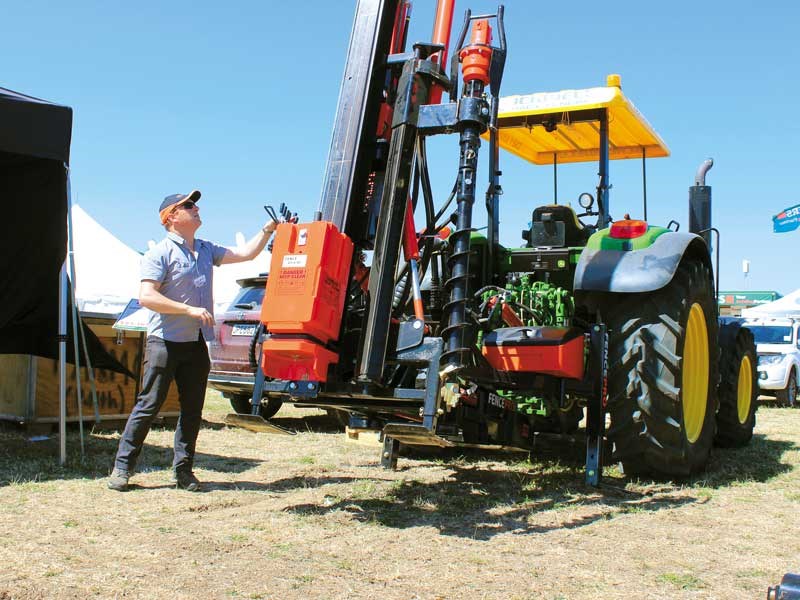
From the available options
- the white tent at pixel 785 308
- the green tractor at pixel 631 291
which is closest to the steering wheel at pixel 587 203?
the green tractor at pixel 631 291

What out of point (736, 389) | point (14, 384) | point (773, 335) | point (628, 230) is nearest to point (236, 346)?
point (14, 384)

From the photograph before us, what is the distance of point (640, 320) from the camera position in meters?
4.73

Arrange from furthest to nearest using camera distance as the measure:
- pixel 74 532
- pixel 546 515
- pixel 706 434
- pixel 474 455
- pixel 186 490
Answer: pixel 474 455 → pixel 706 434 → pixel 186 490 → pixel 546 515 → pixel 74 532

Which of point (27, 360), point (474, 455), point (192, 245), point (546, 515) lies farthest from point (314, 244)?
point (27, 360)

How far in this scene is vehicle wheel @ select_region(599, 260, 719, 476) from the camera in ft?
15.0

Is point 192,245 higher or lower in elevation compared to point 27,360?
higher

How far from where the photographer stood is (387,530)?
367cm

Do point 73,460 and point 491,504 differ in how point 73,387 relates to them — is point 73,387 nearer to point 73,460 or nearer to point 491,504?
point 73,460

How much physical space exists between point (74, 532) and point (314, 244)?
1740 mm

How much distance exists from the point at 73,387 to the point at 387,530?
447cm

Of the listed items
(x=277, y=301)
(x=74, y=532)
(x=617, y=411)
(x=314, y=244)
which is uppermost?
(x=314, y=244)

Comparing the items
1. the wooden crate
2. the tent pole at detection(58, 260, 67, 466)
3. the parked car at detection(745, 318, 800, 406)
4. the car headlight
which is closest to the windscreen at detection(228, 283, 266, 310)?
the wooden crate

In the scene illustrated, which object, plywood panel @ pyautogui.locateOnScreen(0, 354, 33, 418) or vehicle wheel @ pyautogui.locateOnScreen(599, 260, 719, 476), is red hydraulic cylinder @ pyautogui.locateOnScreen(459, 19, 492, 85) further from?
plywood panel @ pyautogui.locateOnScreen(0, 354, 33, 418)

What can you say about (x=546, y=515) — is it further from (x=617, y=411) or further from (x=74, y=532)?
(x=74, y=532)
